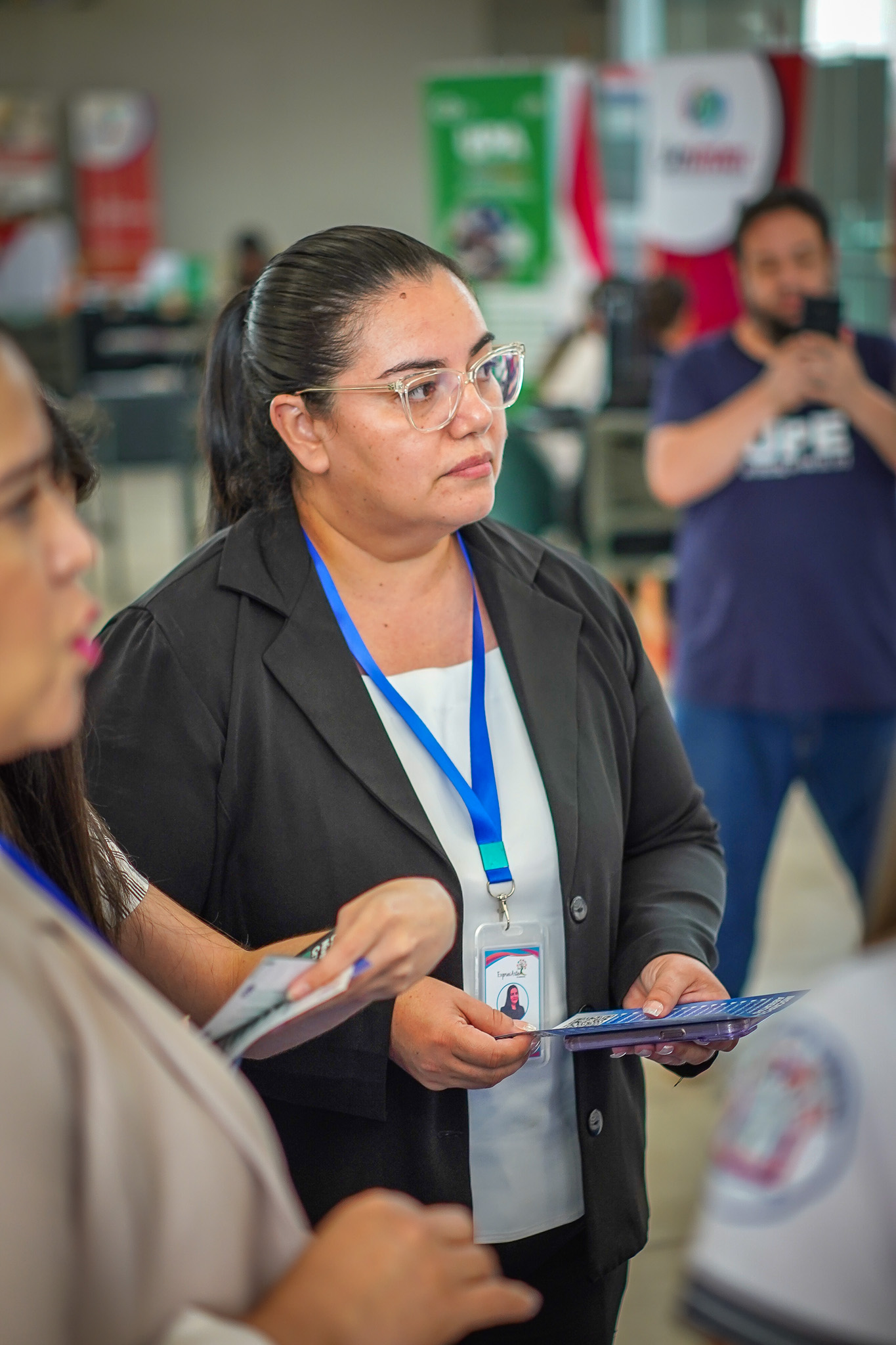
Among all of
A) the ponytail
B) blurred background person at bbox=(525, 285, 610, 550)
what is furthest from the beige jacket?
blurred background person at bbox=(525, 285, 610, 550)

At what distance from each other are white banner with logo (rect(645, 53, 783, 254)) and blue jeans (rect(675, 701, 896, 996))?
3.84 meters

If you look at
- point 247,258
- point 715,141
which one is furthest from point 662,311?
point 247,258

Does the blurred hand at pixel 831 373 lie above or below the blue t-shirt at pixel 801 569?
above

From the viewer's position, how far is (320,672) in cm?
146

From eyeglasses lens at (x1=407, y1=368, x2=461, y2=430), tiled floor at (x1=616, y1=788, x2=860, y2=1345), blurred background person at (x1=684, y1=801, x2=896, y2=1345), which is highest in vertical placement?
eyeglasses lens at (x1=407, y1=368, x2=461, y2=430)

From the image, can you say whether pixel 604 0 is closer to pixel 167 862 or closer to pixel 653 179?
pixel 653 179

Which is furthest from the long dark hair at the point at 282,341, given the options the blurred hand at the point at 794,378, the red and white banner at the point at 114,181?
the red and white banner at the point at 114,181

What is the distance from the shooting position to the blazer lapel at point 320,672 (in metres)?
1.42

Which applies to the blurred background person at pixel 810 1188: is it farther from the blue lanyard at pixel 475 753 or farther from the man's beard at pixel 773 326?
the man's beard at pixel 773 326

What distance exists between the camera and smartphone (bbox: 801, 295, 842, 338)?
2654 mm

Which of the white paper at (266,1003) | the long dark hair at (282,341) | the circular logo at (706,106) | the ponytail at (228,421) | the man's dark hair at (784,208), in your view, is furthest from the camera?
the circular logo at (706,106)

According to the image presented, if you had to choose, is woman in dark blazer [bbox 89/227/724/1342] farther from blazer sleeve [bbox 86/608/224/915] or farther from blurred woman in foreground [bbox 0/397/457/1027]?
blurred woman in foreground [bbox 0/397/457/1027]

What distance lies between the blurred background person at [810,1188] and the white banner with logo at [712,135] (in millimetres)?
5727

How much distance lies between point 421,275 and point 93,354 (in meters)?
11.1
